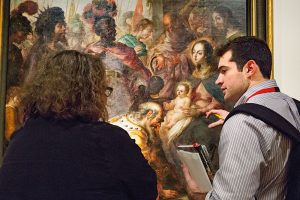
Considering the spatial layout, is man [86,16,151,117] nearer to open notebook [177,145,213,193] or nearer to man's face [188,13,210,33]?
man's face [188,13,210,33]

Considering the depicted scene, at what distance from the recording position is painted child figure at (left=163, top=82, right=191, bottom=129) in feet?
9.12

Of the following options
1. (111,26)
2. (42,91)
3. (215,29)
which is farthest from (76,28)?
(42,91)

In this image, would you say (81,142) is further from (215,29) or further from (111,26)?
(215,29)

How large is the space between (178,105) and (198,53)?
1.26 ft

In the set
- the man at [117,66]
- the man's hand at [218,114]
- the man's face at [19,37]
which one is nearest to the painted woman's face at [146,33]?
the man at [117,66]

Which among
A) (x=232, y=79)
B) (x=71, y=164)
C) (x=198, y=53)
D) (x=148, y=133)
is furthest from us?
(x=198, y=53)

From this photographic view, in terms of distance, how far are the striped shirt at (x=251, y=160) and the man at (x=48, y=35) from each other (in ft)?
4.81

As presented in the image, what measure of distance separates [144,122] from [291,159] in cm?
122

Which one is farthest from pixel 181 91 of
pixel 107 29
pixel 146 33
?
pixel 107 29

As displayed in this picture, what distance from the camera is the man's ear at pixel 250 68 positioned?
1936 millimetres

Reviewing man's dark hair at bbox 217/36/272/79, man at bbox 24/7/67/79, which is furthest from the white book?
man at bbox 24/7/67/79

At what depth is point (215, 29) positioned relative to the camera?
9.47 feet

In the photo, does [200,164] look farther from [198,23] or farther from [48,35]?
[48,35]

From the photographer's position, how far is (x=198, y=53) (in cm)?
286
